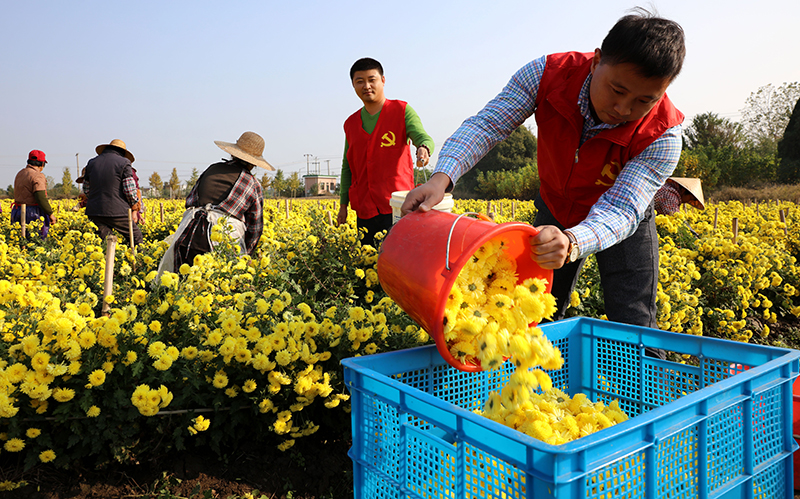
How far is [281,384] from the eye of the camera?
175 centimetres

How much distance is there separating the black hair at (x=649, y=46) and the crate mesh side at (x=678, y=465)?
883 millimetres

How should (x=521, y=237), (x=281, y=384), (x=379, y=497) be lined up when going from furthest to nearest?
(x=281, y=384)
(x=521, y=237)
(x=379, y=497)

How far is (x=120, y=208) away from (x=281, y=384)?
13.7 feet

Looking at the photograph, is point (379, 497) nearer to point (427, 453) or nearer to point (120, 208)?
point (427, 453)

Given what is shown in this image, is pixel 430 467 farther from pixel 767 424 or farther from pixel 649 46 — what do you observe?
pixel 649 46

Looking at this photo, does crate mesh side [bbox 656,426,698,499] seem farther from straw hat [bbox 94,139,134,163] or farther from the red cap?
the red cap

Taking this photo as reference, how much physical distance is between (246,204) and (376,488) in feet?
9.11

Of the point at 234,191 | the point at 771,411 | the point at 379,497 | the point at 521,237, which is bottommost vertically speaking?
the point at 379,497

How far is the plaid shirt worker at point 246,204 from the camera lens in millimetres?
3561

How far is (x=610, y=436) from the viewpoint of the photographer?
86cm

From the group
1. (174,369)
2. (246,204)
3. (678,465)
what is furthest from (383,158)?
(678,465)

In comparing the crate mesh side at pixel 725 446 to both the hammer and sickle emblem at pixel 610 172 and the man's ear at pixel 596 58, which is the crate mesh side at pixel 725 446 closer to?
the hammer and sickle emblem at pixel 610 172

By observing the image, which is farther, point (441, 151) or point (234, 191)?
point (234, 191)

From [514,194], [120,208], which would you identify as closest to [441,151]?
A: [120,208]
